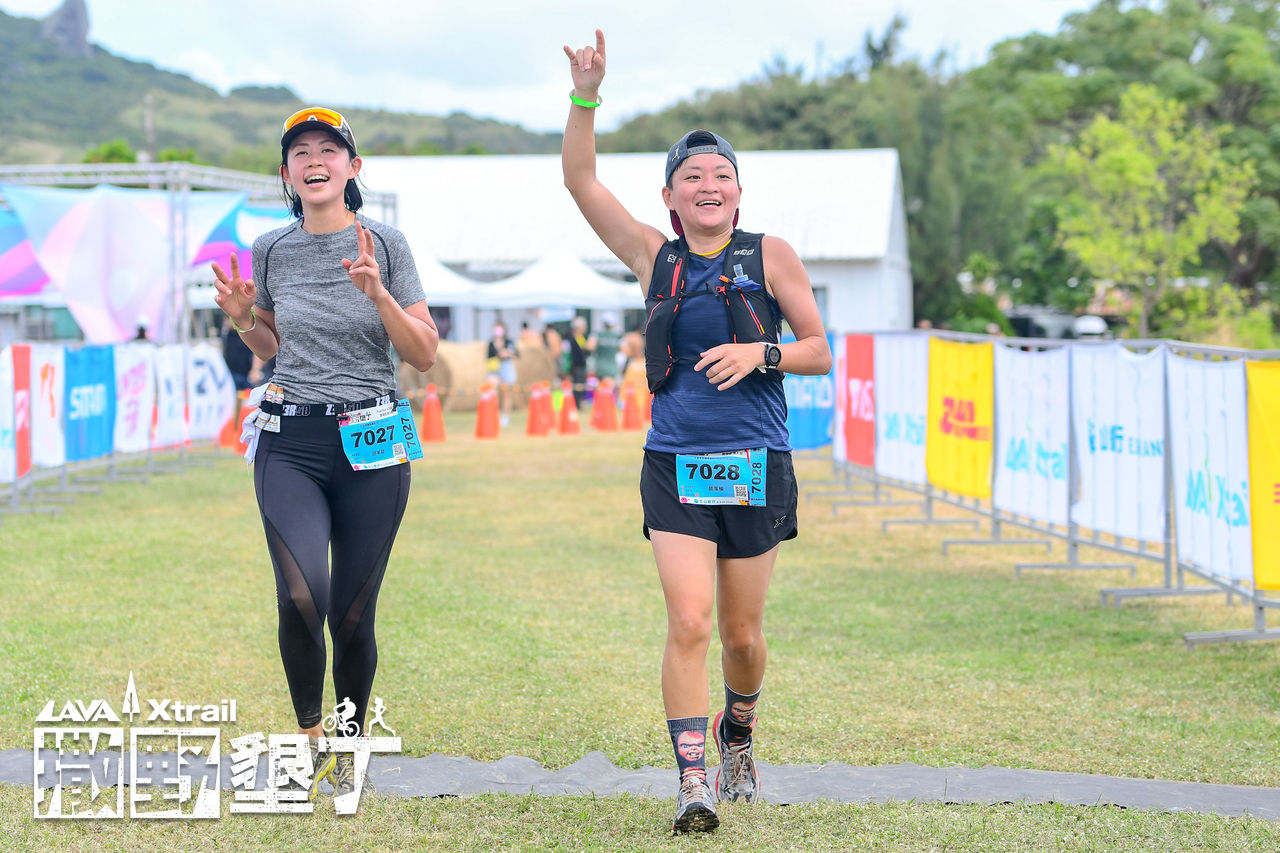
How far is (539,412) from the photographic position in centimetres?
2161

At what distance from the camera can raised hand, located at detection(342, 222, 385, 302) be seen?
3998 millimetres

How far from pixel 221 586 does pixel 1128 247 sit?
109 ft

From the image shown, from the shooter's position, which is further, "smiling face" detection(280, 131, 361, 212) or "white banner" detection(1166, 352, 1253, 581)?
"white banner" detection(1166, 352, 1253, 581)

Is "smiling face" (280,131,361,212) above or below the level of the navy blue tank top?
above

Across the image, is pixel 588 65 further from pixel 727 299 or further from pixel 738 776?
pixel 738 776

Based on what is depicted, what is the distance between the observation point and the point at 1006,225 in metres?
51.0

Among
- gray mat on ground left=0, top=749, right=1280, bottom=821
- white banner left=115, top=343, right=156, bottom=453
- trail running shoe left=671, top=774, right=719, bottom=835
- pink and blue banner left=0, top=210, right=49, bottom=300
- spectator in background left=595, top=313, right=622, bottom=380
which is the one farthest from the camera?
spectator in background left=595, top=313, right=622, bottom=380

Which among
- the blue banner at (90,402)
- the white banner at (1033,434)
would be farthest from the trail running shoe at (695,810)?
the blue banner at (90,402)

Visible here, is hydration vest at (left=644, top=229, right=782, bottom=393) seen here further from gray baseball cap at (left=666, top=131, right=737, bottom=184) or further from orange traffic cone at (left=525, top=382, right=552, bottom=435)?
orange traffic cone at (left=525, top=382, right=552, bottom=435)

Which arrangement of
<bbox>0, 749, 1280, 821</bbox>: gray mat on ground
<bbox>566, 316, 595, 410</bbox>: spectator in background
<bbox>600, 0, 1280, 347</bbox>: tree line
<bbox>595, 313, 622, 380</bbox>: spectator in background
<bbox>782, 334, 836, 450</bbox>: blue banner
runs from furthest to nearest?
<bbox>600, 0, 1280, 347</bbox>: tree line < <bbox>595, 313, 622, 380</bbox>: spectator in background < <bbox>566, 316, 595, 410</bbox>: spectator in background < <bbox>782, 334, 836, 450</bbox>: blue banner < <bbox>0, 749, 1280, 821</bbox>: gray mat on ground

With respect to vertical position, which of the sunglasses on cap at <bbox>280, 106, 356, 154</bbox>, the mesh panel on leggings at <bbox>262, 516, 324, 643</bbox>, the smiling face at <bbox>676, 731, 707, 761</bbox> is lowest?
the smiling face at <bbox>676, 731, 707, 761</bbox>

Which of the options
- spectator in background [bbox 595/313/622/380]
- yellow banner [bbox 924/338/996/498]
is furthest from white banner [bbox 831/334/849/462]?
spectator in background [bbox 595/313/622/380]

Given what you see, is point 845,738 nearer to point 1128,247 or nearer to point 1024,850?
point 1024,850

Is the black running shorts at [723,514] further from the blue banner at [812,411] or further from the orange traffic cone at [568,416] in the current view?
the orange traffic cone at [568,416]
